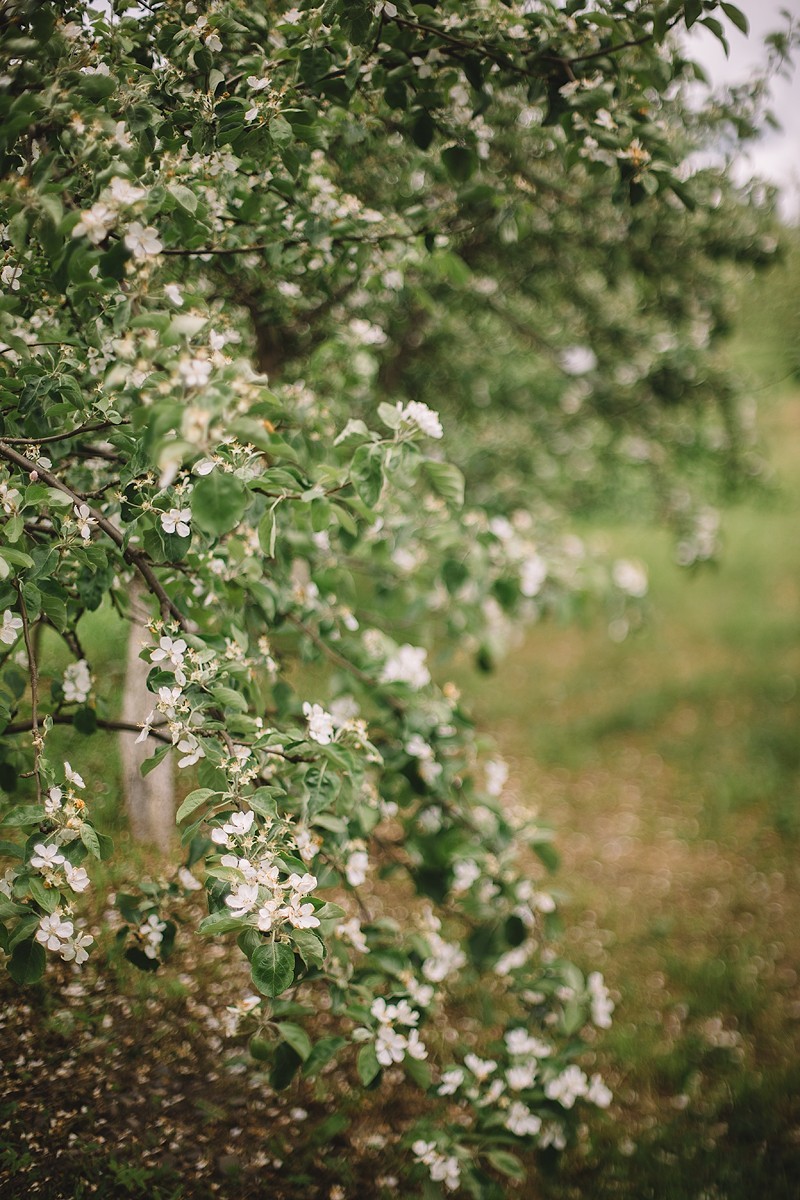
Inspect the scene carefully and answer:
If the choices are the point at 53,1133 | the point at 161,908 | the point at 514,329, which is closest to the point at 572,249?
the point at 514,329

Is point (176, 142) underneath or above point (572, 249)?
underneath

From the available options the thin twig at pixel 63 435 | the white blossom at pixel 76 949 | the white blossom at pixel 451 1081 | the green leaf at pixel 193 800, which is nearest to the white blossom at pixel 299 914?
the green leaf at pixel 193 800

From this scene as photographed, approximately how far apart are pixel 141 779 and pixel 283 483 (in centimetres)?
151

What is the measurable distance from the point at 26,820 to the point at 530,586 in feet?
7.33

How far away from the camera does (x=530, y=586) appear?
3.18 meters

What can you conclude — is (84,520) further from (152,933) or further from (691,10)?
(691,10)

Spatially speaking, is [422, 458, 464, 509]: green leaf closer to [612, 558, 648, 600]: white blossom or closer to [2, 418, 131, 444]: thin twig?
[2, 418, 131, 444]: thin twig

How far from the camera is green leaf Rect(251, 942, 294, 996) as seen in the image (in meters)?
1.43

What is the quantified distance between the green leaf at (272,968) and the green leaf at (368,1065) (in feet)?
2.23

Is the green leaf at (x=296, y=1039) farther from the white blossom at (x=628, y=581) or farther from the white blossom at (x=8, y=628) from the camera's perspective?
the white blossom at (x=628, y=581)

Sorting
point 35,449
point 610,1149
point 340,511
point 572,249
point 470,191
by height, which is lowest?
point 610,1149

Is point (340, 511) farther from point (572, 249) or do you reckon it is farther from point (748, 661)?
point (748, 661)

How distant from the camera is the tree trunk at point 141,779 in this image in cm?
254

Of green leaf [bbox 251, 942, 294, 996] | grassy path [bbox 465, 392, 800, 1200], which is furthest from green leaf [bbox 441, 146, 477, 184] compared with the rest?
grassy path [bbox 465, 392, 800, 1200]
